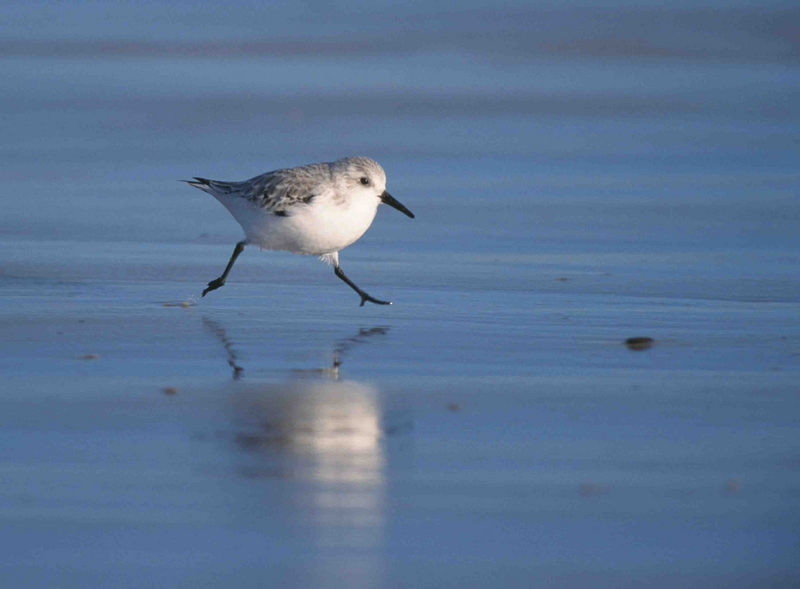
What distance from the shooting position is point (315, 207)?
8.24 m

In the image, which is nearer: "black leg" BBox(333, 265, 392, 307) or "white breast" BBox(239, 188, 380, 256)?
"black leg" BBox(333, 265, 392, 307)

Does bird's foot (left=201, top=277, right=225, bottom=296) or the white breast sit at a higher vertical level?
the white breast

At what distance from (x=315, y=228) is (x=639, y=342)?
6.98 feet

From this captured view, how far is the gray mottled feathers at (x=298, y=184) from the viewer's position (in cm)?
Answer: 829

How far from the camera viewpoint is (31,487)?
14.3 feet

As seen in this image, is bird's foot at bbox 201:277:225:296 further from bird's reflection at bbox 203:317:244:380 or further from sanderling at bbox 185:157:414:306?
bird's reflection at bbox 203:317:244:380

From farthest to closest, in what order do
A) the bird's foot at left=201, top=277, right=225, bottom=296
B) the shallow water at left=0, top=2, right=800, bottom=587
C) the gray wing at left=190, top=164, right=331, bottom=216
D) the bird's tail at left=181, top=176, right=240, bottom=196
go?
the bird's tail at left=181, top=176, right=240, bottom=196
the gray wing at left=190, top=164, right=331, bottom=216
the bird's foot at left=201, top=277, right=225, bottom=296
the shallow water at left=0, top=2, right=800, bottom=587

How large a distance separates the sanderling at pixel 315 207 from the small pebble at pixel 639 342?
5.59ft

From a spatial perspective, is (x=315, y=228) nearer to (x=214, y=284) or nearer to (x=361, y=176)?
(x=361, y=176)

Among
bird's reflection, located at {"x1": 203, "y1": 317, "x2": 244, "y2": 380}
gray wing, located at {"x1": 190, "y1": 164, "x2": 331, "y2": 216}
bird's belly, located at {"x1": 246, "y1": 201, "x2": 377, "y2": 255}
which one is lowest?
bird's reflection, located at {"x1": 203, "y1": 317, "x2": 244, "y2": 380}

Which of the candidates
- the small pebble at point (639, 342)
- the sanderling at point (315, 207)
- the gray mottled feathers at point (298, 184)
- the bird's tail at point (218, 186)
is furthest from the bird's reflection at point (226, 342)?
the small pebble at point (639, 342)

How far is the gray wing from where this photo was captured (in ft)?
27.2

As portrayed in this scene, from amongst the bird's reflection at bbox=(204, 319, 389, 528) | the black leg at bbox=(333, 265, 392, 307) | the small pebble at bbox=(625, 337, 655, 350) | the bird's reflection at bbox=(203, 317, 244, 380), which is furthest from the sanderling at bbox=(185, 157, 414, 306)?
the bird's reflection at bbox=(204, 319, 389, 528)

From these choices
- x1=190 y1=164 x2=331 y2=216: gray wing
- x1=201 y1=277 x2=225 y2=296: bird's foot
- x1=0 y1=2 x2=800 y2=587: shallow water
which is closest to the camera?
x1=0 y1=2 x2=800 y2=587: shallow water
